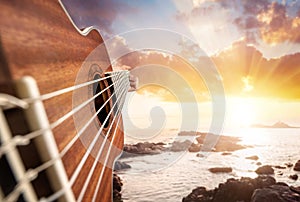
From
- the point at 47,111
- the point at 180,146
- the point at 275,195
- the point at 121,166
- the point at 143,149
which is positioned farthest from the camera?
the point at 180,146

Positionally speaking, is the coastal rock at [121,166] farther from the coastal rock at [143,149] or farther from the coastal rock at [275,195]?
the coastal rock at [275,195]

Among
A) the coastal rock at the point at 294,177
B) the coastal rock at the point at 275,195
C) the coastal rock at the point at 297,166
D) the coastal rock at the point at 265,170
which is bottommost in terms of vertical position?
the coastal rock at the point at 294,177

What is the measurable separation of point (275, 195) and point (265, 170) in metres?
1.08

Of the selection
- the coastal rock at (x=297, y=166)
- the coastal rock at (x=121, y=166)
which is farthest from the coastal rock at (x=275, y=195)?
the coastal rock at (x=121, y=166)

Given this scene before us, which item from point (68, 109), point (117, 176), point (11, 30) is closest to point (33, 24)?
point (11, 30)

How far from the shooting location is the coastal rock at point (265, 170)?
376 cm

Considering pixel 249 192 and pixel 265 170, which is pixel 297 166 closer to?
pixel 265 170

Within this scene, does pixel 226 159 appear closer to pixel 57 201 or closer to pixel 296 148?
pixel 296 148


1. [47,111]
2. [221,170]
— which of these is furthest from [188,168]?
[47,111]

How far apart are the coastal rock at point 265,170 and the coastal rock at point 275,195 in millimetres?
817

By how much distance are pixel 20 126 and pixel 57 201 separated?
124 mm

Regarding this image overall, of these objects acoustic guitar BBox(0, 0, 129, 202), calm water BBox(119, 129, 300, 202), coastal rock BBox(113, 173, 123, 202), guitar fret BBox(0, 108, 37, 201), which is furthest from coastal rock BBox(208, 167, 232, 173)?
guitar fret BBox(0, 108, 37, 201)

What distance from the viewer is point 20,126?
0.34 meters

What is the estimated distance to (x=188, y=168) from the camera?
416 centimetres
